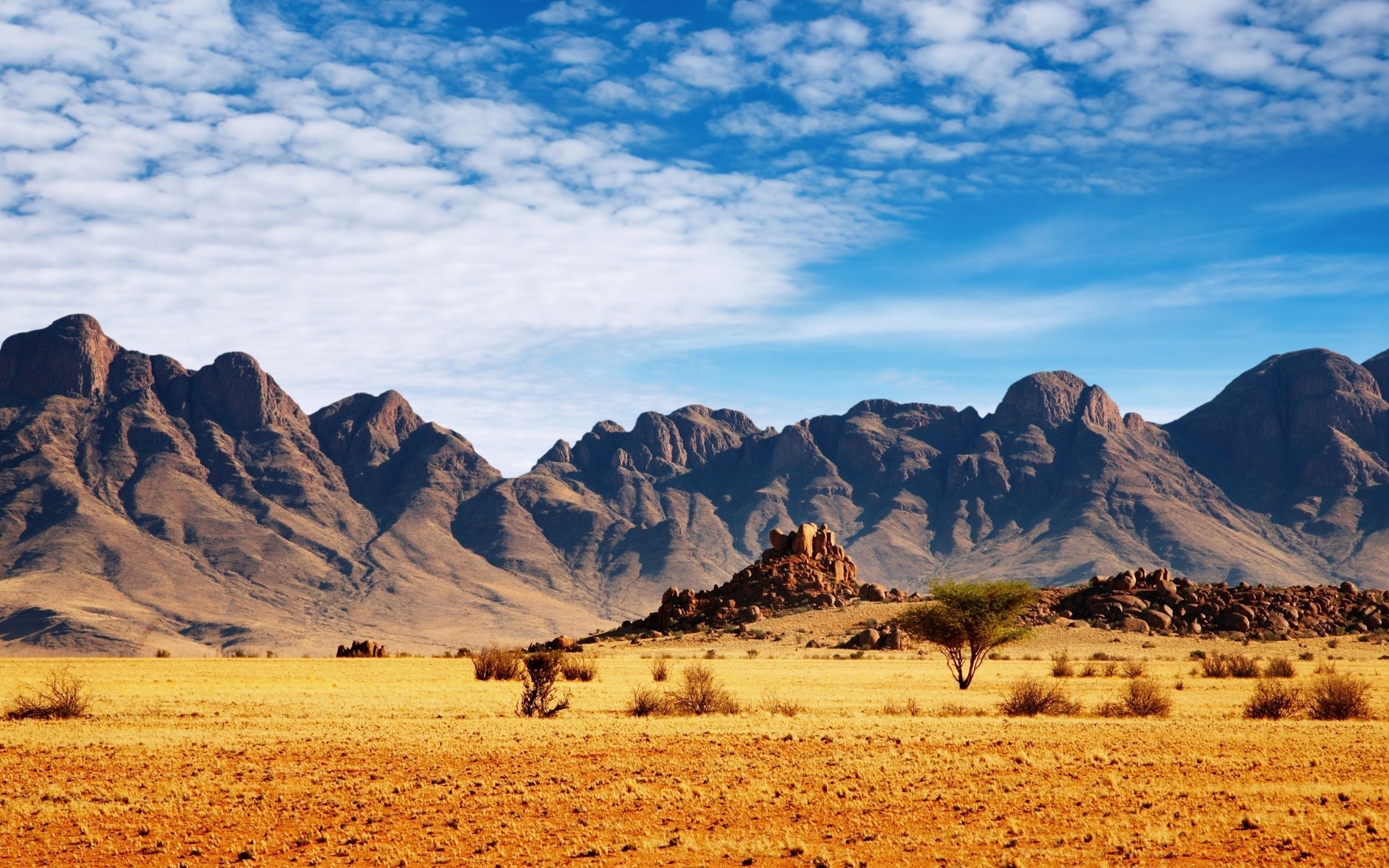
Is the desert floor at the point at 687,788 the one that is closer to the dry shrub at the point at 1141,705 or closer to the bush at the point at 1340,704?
the dry shrub at the point at 1141,705

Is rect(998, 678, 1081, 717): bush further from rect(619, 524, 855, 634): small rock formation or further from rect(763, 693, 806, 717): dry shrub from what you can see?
rect(619, 524, 855, 634): small rock formation

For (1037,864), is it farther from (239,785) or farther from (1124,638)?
(1124,638)

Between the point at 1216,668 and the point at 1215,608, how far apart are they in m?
35.8

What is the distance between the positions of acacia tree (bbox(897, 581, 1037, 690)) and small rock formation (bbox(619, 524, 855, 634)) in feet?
119

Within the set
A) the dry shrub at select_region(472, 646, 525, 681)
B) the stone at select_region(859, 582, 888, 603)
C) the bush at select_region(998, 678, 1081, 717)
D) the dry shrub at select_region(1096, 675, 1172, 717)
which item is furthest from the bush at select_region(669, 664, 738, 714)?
the stone at select_region(859, 582, 888, 603)

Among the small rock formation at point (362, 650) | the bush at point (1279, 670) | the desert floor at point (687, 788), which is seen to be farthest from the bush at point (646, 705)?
the small rock formation at point (362, 650)

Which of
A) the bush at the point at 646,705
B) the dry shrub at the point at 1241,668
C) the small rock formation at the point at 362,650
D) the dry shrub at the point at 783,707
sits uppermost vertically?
the bush at the point at 646,705

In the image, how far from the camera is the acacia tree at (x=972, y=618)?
4491 centimetres

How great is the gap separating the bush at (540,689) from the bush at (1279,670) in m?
27.5

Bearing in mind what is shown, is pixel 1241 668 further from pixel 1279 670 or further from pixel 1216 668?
pixel 1279 670

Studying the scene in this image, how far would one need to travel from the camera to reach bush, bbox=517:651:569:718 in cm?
3028

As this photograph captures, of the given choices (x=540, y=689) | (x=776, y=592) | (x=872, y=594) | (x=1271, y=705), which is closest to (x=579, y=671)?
(x=540, y=689)

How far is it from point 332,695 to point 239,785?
61.1 ft

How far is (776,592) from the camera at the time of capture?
89125 millimetres
